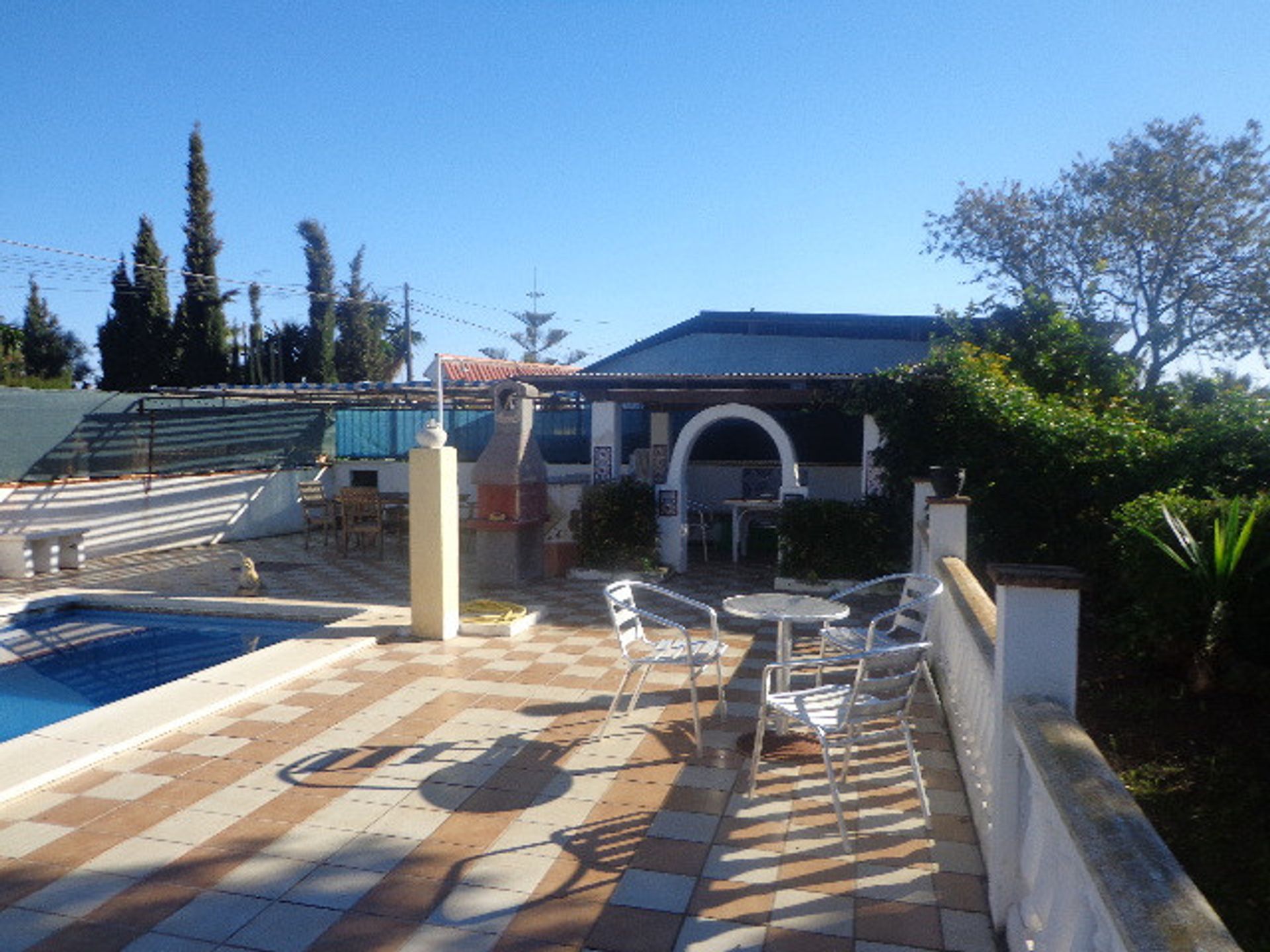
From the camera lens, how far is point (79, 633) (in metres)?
8.37

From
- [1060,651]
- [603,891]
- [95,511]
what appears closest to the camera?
[1060,651]

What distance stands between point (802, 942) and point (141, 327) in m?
32.5

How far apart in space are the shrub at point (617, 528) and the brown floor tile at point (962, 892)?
23.8 feet

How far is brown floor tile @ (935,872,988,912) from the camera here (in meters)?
3.14

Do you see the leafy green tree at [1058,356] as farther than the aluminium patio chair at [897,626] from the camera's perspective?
Yes

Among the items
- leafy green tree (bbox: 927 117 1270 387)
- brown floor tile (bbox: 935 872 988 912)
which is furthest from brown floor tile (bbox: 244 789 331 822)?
leafy green tree (bbox: 927 117 1270 387)

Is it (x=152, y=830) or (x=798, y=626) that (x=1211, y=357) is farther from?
(x=152, y=830)

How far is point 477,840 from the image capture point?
11.9 ft

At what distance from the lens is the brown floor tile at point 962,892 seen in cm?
314

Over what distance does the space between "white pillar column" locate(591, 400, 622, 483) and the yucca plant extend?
751 cm

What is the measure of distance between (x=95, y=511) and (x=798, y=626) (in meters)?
9.70

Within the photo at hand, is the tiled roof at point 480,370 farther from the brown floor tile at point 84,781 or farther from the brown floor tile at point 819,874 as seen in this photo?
the brown floor tile at point 819,874

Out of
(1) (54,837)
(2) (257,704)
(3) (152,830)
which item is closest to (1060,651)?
(3) (152,830)

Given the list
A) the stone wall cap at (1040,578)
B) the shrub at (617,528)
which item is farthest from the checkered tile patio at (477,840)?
the shrub at (617,528)
